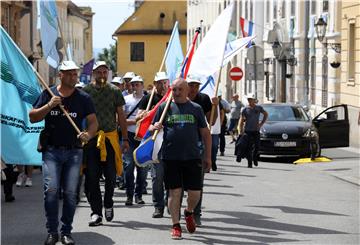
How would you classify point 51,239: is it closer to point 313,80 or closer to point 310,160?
point 310,160

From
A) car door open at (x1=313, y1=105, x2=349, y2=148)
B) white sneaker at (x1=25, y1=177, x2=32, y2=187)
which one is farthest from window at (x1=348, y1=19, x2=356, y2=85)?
white sneaker at (x1=25, y1=177, x2=32, y2=187)

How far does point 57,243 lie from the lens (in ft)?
33.1

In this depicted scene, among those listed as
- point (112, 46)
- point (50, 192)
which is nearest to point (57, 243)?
point (50, 192)

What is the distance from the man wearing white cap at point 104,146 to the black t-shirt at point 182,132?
1.23 meters

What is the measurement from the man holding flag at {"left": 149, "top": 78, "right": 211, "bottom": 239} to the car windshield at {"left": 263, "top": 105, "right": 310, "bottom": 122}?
14567 millimetres

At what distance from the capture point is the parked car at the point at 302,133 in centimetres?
2383

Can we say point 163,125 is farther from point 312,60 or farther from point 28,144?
point 312,60

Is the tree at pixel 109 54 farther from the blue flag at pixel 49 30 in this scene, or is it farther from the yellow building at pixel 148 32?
the blue flag at pixel 49 30

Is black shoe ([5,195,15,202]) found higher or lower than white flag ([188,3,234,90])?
lower

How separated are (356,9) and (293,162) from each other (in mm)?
8227

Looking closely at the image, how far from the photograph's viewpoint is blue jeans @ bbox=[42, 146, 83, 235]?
9.87 metres

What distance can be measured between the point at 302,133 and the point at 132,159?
11016mm

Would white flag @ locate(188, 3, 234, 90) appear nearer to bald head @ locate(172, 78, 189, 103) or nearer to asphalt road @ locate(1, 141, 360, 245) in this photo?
asphalt road @ locate(1, 141, 360, 245)

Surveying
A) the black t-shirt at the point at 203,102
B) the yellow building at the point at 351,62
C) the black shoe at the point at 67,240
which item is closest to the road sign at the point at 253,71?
the yellow building at the point at 351,62
